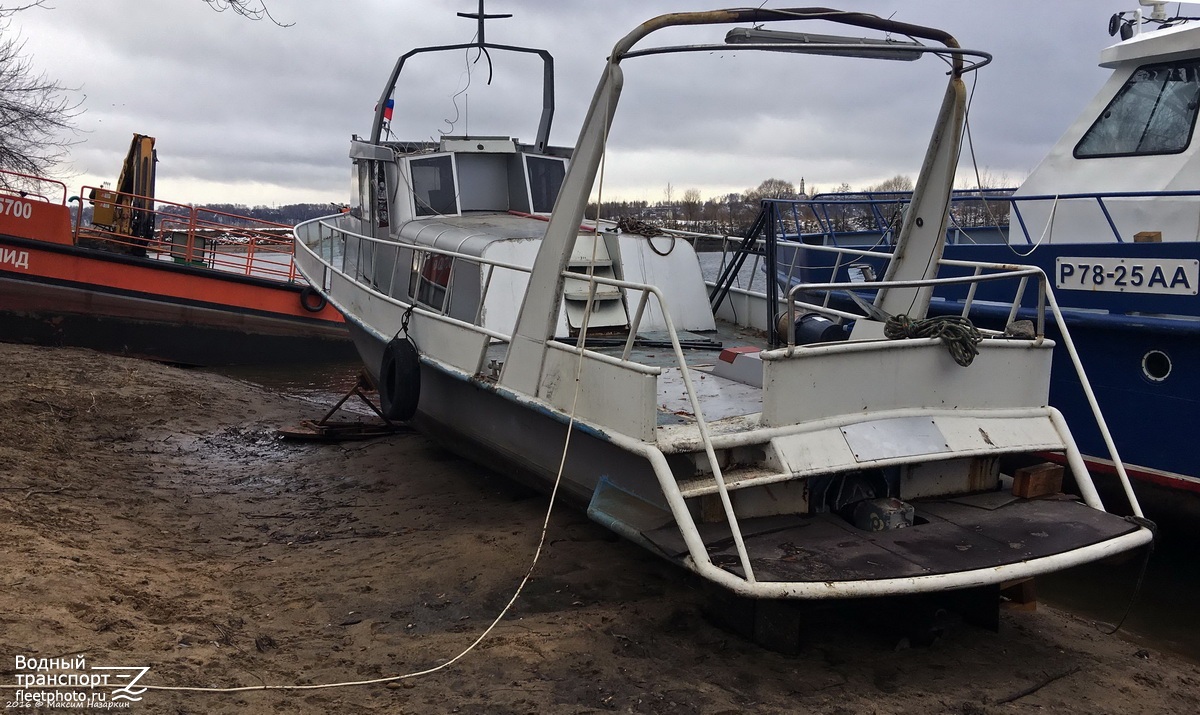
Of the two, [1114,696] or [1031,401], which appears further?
[1031,401]

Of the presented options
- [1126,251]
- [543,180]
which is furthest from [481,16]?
[1126,251]

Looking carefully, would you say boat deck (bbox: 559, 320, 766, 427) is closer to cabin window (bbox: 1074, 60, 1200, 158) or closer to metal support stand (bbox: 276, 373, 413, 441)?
metal support stand (bbox: 276, 373, 413, 441)

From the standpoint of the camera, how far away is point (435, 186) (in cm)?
902

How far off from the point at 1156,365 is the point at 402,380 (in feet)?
18.8

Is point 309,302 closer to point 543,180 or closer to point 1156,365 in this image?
point 543,180

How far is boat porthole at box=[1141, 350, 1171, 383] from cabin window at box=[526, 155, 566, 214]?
5.35m

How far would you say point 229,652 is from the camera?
13.3ft

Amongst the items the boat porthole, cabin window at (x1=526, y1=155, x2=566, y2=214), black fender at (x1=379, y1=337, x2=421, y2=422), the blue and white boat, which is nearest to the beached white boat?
black fender at (x1=379, y1=337, x2=421, y2=422)

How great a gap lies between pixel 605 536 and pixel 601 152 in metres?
2.55

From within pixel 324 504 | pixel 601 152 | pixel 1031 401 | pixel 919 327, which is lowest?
pixel 324 504

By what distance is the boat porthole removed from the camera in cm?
686

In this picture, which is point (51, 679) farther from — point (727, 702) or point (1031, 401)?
point (1031, 401)

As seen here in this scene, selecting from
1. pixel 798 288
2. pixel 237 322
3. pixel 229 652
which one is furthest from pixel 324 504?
pixel 237 322

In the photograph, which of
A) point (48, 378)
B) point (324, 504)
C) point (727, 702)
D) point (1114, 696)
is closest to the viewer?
point (727, 702)
